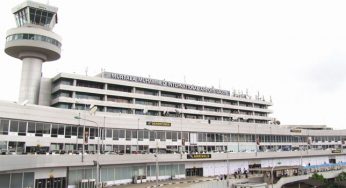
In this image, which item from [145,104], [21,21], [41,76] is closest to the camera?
[21,21]

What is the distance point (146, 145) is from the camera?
67125 millimetres

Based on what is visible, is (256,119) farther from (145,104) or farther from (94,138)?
(94,138)

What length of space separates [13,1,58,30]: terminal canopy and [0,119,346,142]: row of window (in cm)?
3032

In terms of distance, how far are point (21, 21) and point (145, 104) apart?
3625cm

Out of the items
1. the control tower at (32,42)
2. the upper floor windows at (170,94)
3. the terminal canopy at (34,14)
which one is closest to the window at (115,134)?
the control tower at (32,42)

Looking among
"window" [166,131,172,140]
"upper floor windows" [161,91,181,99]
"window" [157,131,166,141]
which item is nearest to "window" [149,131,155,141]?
"window" [157,131,166,141]

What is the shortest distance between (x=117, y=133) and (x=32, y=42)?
2806 cm

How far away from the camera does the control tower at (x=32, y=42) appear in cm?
7106

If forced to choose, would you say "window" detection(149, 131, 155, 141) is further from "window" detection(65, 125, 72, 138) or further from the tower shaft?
the tower shaft

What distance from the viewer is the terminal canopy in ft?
237

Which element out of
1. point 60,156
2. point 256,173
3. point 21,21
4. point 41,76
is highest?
point 21,21

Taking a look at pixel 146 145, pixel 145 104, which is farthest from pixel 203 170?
pixel 145 104

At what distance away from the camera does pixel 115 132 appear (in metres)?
62.9

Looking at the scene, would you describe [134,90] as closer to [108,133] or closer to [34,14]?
[108,133]
